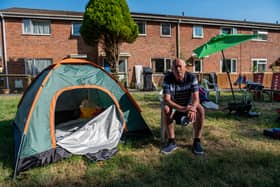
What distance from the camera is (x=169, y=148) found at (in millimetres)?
2975

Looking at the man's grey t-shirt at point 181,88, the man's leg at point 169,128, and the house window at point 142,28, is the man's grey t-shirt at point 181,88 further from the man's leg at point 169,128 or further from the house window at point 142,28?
the house window at point 142,28

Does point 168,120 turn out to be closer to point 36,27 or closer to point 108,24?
point 108,24

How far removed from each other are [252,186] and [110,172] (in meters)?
1.49

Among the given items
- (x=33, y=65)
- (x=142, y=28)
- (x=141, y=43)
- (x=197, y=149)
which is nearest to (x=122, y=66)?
(x=141, y=43)

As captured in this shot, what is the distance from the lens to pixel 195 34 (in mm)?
14898

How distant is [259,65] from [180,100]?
54.0ft

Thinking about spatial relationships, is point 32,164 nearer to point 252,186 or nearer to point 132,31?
point 252,186

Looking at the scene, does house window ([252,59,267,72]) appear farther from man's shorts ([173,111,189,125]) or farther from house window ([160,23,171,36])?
man's shorts ([173,111,189,125])

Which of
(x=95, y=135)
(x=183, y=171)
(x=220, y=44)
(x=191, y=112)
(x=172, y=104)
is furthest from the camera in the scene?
(x=220, y=44)

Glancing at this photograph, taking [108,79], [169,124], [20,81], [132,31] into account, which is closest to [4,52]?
[20,81]

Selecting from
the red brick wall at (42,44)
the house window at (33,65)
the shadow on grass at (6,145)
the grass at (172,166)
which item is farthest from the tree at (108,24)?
the grass at (172,166)

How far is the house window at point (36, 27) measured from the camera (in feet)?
38.2

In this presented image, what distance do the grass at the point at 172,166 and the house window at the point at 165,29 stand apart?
11450 millimetres

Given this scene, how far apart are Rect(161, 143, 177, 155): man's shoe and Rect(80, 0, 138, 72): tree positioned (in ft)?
26.7
